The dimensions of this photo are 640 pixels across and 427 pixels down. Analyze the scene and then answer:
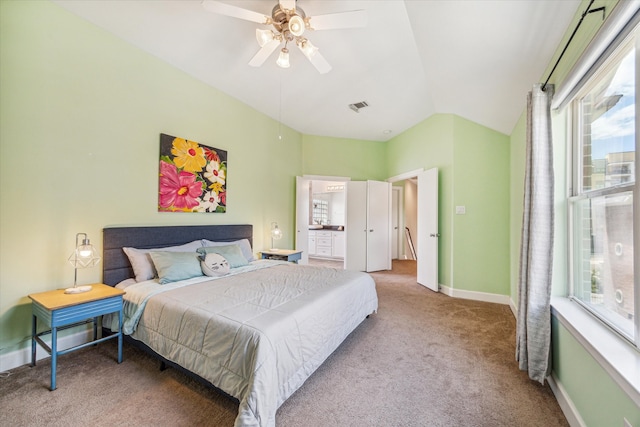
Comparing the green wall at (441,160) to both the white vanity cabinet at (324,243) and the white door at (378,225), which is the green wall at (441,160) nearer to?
the white door at (378,225)

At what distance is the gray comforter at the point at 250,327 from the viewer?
1.46m

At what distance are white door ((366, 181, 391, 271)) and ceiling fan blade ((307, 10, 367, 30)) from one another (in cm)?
380

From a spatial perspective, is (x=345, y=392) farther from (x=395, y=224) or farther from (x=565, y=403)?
(x=395, y=224)

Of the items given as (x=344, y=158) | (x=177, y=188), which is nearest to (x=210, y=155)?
(x=177, y=188)

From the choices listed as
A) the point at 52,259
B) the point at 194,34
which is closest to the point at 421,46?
the point at 194,34

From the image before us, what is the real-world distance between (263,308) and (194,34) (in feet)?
9.23

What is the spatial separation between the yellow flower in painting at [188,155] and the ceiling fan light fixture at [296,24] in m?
1.89

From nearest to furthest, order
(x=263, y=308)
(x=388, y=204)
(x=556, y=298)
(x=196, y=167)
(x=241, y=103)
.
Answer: (x=263, y=308)
(x=556, y=298)
(x=196, y=167)
(x=241, y=103)
(x=388, y=204)

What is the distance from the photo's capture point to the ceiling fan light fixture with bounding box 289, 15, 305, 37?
2.05 m

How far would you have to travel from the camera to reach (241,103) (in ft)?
13.1

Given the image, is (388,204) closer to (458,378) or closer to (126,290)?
(458,378)

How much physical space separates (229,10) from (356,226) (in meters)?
4.39

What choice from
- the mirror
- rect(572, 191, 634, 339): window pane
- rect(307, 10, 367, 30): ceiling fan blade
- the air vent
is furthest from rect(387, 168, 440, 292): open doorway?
the mirror

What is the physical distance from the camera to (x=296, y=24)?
2074 mm
